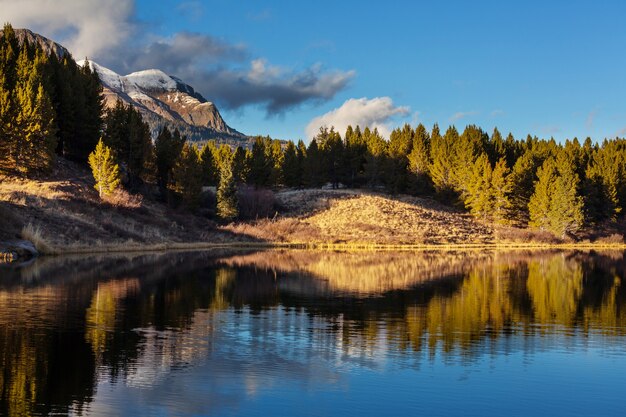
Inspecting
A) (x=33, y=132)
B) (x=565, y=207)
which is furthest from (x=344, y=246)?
(x=33, y=132)

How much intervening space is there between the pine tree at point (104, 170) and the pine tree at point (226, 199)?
1629 centimetres

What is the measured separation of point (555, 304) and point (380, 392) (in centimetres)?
1768

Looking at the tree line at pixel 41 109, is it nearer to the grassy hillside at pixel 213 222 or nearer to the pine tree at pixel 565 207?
the grassy hillside at pixel 213 222

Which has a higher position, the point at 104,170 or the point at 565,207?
the point at 104,170

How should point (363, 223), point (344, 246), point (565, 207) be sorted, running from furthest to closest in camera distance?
1. point (565, 207)
2. point (363, 223)
3. point (344, 246)

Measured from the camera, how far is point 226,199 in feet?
283

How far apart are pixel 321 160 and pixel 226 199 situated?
137 feet

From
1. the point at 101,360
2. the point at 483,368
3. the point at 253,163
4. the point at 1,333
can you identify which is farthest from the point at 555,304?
the point at 253,163

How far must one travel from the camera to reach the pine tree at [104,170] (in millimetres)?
73375

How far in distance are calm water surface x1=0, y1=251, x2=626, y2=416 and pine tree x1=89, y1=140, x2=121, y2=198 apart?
39.9 m

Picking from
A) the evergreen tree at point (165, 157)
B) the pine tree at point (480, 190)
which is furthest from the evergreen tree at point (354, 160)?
the evergreen tree at point (165, 157)

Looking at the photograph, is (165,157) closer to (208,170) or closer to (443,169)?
(208,170)

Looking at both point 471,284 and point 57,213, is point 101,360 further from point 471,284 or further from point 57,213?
point 57,213

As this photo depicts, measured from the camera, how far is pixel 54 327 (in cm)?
1959
